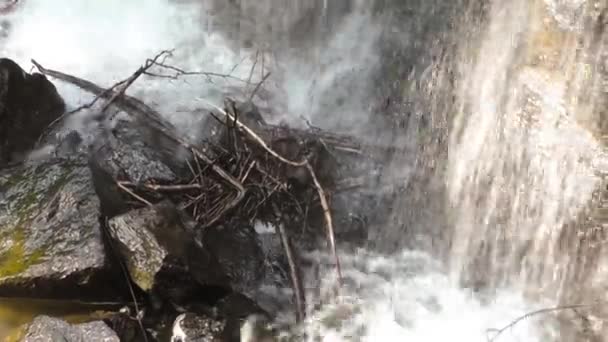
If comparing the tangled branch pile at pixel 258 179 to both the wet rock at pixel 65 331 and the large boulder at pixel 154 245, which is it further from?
the wet rock at pixel 65 331

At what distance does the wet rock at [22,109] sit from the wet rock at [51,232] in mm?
429

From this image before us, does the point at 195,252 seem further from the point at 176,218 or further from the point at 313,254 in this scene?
the point at 313,254

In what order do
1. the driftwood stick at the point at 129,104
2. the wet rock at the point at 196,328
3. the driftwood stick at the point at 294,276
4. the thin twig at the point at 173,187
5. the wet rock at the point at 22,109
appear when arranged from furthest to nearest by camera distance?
1. the driftwood stick at the point at 129,104
2. the wet rock at the point at 22,109
3. the thin twig at the point at 173,187
4. the driftwood stick at the point at 294,276
5. the wet rock at the point at 196,328

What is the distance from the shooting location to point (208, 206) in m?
4.53

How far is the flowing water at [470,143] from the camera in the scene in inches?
126

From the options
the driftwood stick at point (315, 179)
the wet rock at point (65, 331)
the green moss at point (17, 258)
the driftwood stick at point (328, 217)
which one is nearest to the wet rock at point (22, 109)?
the green moss at point (17, 258)

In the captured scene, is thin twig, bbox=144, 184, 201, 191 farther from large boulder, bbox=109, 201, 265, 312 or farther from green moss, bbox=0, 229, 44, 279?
green moss, bbox=0, 229, 44, 279

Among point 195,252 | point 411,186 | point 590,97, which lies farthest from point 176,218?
A: point 590,97

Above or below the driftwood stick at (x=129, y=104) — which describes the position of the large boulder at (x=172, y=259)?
below

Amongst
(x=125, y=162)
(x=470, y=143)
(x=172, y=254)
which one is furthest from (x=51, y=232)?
(x=470, y=143)

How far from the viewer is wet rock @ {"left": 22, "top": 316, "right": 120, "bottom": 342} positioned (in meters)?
3.45

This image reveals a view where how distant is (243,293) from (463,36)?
6.03ft

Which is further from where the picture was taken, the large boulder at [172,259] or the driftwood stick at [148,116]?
the driftwood stick at [148,116]

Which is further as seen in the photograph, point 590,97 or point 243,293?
point 243,293
